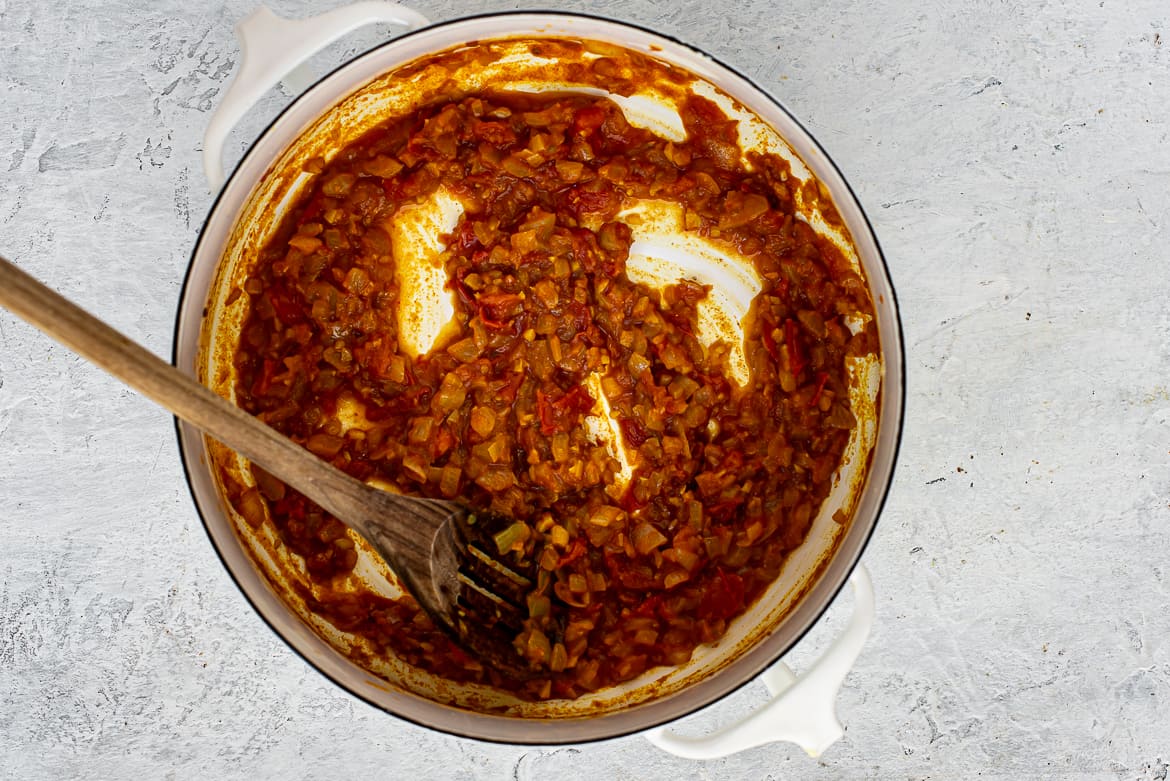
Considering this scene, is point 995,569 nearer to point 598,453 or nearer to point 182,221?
point 598,453

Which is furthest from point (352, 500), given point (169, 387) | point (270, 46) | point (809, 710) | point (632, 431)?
point (809, 710)

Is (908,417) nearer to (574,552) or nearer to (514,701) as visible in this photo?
(574,552)

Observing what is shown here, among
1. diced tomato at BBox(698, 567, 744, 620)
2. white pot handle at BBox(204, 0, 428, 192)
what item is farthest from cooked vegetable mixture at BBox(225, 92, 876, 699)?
white pot handle at BBox(204, 0, 428, 192)

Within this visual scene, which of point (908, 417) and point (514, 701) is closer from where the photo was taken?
point (514, 701)

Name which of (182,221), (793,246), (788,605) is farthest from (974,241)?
(182,221)

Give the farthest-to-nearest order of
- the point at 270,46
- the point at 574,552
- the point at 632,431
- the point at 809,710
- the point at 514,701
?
the point at 632,431 < the point at 574,552 < the point at 514,701 < the point at 809,710 < the point at 270,46

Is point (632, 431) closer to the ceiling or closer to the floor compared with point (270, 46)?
closer to the floor

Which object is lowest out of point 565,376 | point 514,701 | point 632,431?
point 514,701
